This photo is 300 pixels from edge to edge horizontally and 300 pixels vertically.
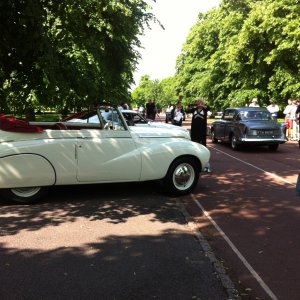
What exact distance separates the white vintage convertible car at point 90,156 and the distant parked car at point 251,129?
770 cm

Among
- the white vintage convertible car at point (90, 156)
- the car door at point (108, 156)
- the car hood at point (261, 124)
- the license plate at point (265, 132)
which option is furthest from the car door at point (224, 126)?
the car door at point (108, 156)

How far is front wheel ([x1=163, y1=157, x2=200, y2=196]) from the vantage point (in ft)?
24.1

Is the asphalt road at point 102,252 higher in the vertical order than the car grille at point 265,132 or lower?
lower

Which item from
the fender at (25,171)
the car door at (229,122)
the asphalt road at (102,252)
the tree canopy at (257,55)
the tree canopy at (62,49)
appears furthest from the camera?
the tree canopy at (257,55)

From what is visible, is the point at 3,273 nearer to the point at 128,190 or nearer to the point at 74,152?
the point at 74,152

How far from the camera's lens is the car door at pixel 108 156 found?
21.9 ft

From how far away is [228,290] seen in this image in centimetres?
370

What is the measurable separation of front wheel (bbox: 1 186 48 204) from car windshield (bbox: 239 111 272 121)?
10749 millimetres

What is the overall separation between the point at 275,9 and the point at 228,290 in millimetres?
29519

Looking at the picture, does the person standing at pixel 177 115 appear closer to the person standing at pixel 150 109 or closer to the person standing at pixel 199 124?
the person standing at pixel 150 109

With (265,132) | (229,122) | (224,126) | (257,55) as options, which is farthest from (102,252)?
(257,55)

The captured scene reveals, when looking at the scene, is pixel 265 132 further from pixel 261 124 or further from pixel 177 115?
pixel 177 115

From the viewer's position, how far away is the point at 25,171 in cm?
632

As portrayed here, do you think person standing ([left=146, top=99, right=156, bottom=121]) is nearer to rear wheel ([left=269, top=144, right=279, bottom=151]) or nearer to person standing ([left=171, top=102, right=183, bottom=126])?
person standing ([left=171, top=102, right=183, bottom=126])
